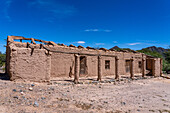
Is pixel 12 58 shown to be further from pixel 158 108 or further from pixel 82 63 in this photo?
pixel 158 108

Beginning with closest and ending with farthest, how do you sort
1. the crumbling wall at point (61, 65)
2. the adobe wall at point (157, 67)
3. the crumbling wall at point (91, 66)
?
the crumbling wall at point (61, 65) < the crumbling wall at point (91, 66) < the adobe wall at point (157, 67)

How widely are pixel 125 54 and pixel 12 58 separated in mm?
14183

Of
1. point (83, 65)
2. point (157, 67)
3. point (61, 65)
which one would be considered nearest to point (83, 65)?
point (83, 65)

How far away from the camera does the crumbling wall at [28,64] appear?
333 inches

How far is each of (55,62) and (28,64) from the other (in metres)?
3.21

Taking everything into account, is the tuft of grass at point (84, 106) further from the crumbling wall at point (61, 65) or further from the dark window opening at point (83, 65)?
the dark window opening at point (83, 65)

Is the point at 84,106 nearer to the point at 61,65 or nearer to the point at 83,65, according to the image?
the point at 61,65

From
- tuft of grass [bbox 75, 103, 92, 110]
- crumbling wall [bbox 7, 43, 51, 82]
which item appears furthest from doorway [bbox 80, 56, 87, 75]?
tuft of grass [bbox 75, 103, 92, 110]

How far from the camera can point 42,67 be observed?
930cm

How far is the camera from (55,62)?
11.8 metres

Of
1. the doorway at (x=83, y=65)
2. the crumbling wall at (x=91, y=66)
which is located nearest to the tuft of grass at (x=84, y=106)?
the doorway at (x=83, y=65)

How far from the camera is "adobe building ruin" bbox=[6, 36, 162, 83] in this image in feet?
28.5

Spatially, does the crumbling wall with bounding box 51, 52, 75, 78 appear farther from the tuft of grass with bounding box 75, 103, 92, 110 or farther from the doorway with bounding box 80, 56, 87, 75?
the tuft of grass with bounding box 75, 103, 92, 110

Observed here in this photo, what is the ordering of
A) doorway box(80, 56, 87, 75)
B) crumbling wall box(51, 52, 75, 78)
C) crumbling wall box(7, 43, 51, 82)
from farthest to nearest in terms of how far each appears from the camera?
doorway box(80, 56, 87, 75) → crumbling wall box(51, 52, 75, 78) → crumbling wall box(7, 43, 51, 82)
